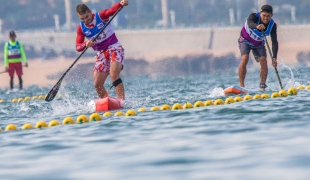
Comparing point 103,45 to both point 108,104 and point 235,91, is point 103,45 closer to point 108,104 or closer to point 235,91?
point 108,104

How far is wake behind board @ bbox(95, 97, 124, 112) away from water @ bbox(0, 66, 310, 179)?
1.37 meters

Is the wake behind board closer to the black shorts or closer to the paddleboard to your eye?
the paddleboard

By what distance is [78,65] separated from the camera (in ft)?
177

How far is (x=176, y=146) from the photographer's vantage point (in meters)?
7.44

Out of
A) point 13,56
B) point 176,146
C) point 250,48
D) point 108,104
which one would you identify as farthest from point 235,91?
point 13,56

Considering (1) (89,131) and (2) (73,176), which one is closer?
(2) (73,176)

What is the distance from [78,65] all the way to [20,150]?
4632cm

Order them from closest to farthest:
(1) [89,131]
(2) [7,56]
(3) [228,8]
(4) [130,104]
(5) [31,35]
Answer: (1) [89,131]
(4) [130,104]
(2) [7,56]
(5) [31,35]
(3) [228,8]

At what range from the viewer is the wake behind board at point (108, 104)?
11984 mm

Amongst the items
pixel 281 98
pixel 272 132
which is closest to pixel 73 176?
pixel 272 132

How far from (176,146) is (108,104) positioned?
4640 mm

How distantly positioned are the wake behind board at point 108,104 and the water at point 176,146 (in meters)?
1.37

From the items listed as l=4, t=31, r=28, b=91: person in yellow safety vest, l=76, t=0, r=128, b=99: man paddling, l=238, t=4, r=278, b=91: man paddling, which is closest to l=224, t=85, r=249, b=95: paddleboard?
l=238, t=4, r=278, b=91: man paddling

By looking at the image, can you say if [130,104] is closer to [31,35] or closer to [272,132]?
[272,132]
